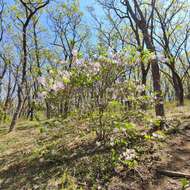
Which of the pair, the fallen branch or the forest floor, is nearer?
the fallen branch

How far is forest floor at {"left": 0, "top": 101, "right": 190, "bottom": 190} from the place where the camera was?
4.63 m

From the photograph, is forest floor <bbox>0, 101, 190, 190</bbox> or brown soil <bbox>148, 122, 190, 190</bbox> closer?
brown soil <bbox>148, 122, 190, 190</bbox>

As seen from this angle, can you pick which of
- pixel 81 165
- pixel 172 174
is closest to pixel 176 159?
pixel 172 174

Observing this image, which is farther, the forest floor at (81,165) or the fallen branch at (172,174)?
the forest floor at (81,165)

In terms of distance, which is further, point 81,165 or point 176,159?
point 81,165

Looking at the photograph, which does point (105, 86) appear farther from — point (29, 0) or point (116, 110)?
point (29, 0)

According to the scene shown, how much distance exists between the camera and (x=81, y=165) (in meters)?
5.40

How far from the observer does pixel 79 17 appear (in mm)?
25219

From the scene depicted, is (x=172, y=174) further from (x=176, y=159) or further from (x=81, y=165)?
(x=81, y=165)

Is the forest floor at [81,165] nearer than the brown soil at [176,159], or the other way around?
the brown soil at [176,159]

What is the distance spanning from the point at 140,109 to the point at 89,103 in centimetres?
107

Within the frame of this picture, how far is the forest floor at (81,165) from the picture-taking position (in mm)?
4629

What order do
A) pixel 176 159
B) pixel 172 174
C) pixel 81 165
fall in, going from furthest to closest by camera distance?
pixel 81 165, pixel 176 159, pixel 172 174

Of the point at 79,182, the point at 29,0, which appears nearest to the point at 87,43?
the point at 29,0
